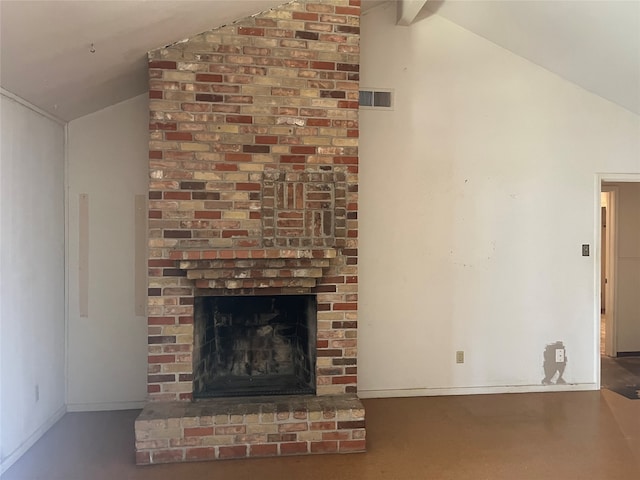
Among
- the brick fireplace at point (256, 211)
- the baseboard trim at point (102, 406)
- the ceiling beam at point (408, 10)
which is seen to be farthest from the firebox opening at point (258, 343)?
the ceiling beam at point (408, 10)

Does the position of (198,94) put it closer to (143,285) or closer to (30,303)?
(143,285)

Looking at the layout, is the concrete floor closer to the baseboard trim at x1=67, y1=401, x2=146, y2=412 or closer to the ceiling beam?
the baseboard trim at x1=67, y1=401, x2=146, y2=412

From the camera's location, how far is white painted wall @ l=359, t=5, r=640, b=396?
324 cm

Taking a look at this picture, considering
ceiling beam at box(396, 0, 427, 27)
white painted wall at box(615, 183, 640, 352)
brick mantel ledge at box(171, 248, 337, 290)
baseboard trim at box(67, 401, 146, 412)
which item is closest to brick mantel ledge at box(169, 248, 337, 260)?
brick mantel ledge at box(171, 248, 337, 290)

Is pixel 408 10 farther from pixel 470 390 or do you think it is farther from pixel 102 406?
pixel 102 406

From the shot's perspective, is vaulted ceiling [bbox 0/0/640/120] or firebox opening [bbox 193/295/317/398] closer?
vaulted ceiling [bbox 0/0/640/120]

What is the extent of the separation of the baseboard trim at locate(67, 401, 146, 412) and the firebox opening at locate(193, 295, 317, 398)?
682 mm

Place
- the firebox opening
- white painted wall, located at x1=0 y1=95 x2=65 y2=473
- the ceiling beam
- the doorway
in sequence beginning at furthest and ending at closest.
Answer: the doorway
the ceiling beam
the firebox opening
white painted wall, located at x1=0 y1=95 x2=65 y2=473

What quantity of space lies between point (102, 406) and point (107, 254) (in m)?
1.15

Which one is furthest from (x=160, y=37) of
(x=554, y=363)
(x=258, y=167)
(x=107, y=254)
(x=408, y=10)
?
(x=554, y=363)

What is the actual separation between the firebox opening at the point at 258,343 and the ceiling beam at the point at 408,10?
2.26 metres

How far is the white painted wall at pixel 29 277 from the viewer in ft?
7.25

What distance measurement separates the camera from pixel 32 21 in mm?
1709

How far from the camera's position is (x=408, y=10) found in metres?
3.00
